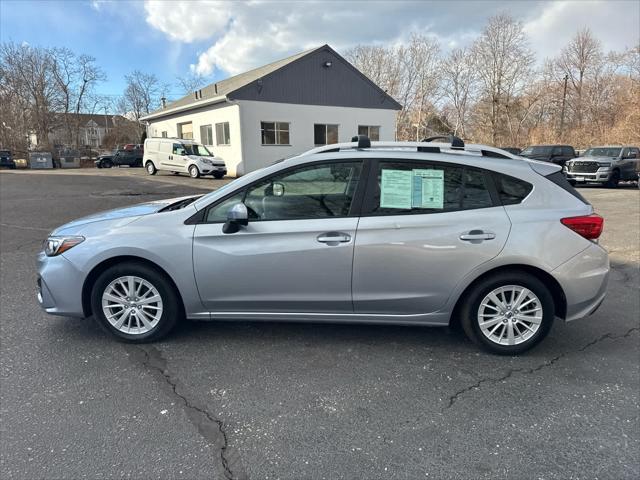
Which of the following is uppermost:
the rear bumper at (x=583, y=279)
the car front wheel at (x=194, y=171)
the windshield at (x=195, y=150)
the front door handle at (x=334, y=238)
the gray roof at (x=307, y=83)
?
the gray roof at (x=307, y=83)

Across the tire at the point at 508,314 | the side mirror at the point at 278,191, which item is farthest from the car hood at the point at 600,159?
the side mirror at the point at 278,191

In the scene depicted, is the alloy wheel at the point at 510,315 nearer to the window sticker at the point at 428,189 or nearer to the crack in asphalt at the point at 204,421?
the window sticker at the point at 428,189

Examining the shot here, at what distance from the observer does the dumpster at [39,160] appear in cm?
3391

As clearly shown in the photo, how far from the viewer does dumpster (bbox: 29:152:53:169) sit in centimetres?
3391

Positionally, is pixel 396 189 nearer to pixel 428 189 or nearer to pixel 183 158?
pixel 428 189

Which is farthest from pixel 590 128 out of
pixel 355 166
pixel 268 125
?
pixel 355 166

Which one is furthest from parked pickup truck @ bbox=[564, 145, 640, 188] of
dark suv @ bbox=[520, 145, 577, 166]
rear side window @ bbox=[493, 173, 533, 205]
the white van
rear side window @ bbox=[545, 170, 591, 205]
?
rear side window @ bbox=[493, 173, 533, 205]

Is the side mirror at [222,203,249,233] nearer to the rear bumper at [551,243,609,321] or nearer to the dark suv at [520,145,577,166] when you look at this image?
the rear bumper at [551,243,609,321]

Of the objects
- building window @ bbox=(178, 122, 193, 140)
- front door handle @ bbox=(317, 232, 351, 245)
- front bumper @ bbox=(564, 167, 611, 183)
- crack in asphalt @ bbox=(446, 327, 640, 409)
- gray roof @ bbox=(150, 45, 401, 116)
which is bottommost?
crack in asphalt @ bbox=(446, 327, 640, 409)

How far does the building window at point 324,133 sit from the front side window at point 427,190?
Answer: 2132 cm

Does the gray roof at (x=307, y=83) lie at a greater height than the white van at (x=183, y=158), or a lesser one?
greater

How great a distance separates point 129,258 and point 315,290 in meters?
1.57

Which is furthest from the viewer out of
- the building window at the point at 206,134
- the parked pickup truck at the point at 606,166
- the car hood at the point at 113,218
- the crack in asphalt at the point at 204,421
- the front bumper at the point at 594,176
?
the building window at the point at 206,134

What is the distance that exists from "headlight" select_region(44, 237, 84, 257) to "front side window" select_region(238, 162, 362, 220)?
4.84 feet
